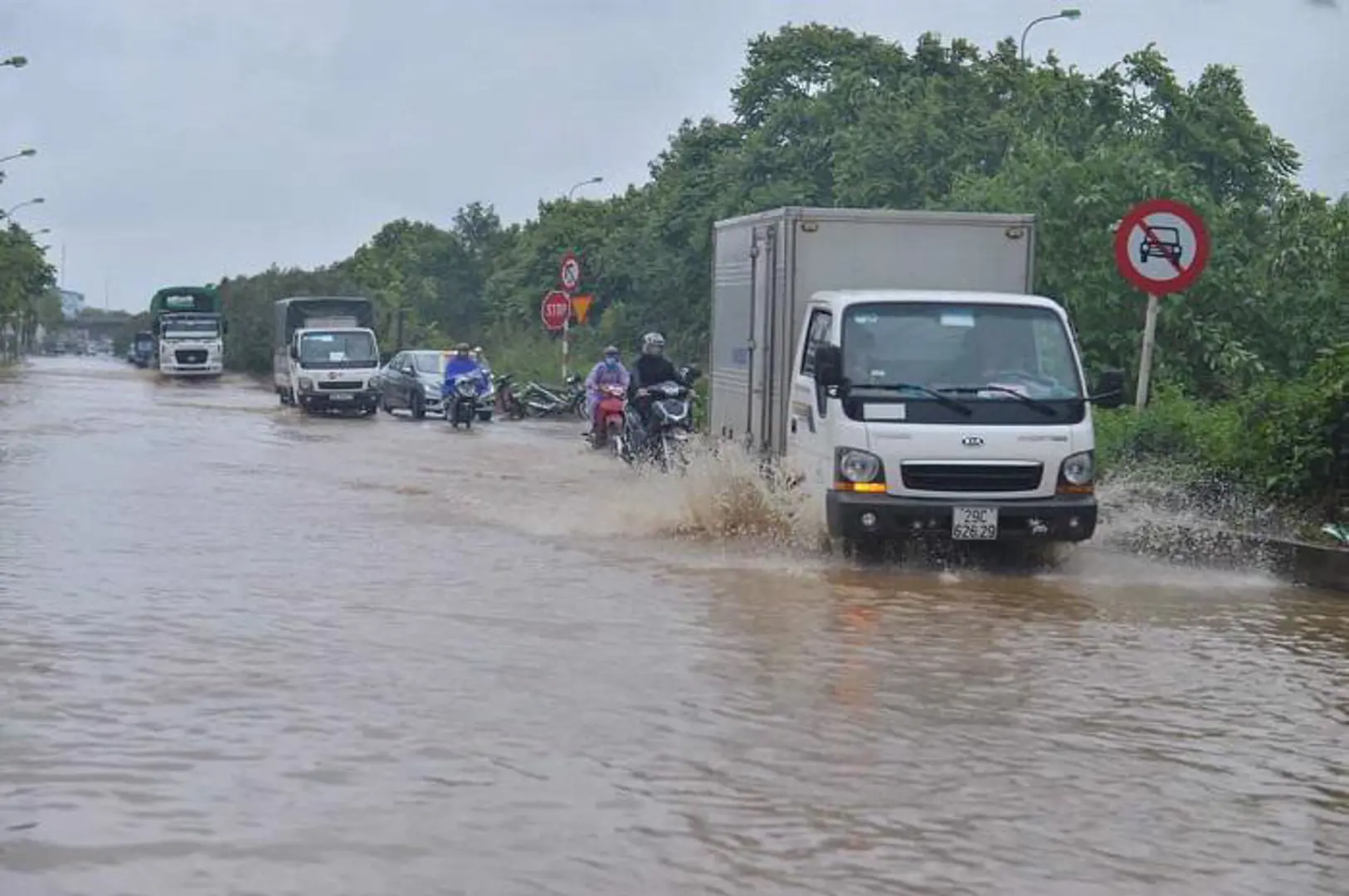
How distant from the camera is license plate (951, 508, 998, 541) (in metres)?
12.3

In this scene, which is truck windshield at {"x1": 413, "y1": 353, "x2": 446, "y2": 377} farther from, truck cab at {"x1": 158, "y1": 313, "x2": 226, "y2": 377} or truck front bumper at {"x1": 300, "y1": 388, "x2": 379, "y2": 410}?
truck cab at {"x1": 158, "y1": 313, "x2": 226, "y2": 377}

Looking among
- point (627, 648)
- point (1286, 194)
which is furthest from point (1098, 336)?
point (627, 648)

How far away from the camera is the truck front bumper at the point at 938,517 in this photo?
12.3 meters

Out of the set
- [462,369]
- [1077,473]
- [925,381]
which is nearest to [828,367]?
[925,381]

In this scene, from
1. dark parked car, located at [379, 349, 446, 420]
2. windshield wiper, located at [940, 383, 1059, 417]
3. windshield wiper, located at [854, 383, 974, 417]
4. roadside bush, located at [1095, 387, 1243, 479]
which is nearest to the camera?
windshield wiper, located at [854, 383, 974, 417]

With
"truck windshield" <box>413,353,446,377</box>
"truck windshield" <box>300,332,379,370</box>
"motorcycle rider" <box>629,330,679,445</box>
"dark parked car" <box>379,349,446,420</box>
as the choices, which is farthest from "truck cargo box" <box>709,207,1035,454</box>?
"truck windshield" <box>300,332,379,370</box>

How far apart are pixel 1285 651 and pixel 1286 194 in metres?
17.8

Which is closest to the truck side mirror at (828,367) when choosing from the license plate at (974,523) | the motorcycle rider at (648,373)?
the license plate at (974,523)

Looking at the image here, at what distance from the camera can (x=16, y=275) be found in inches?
2776

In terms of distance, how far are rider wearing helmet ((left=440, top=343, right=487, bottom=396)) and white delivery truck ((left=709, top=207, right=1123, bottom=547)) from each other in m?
18.5

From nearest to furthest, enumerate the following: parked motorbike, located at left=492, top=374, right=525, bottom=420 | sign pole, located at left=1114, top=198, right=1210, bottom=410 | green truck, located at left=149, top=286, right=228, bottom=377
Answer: sign pole, located at left=1114, top=198, right=1210, bottom=410 < parked motorbike, located at left=492, top=374, right=525, bottom=420 < green truck, located at left=149, top=286, right=228, bottom=377

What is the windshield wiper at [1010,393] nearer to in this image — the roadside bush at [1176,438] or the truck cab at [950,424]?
the truck cab at [950,424]

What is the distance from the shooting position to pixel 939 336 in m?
13.0

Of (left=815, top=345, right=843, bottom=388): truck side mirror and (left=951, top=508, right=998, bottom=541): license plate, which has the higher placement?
(left=815, top=345, right=843, bottom=388): truck side mirror
